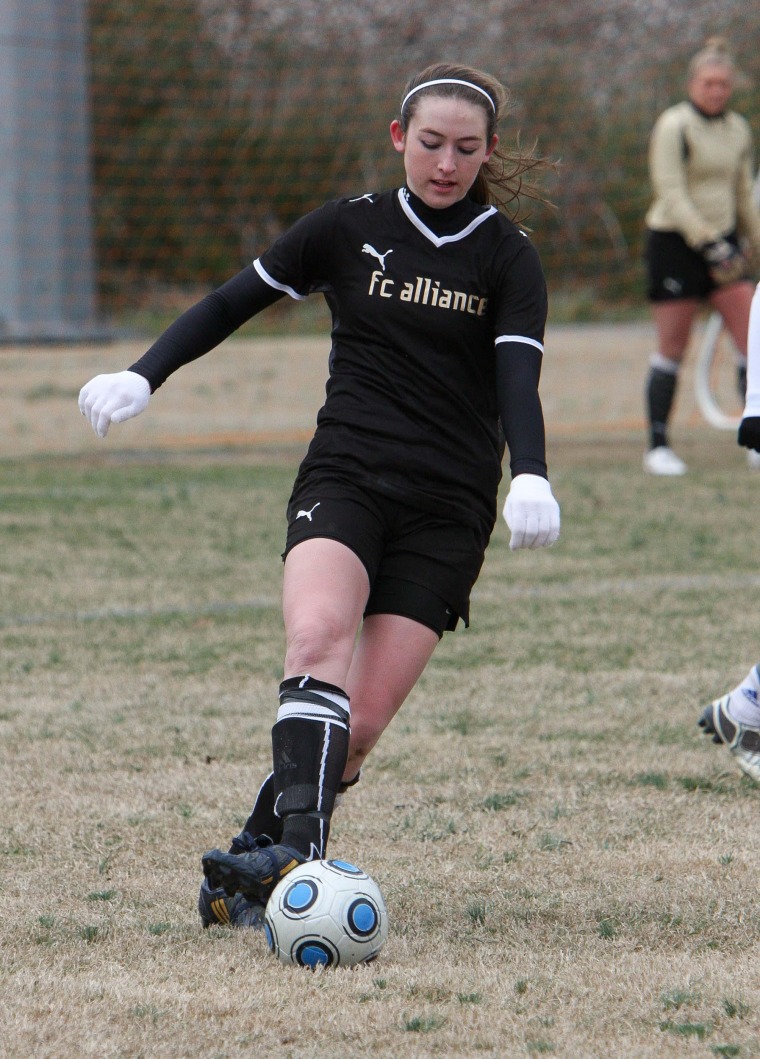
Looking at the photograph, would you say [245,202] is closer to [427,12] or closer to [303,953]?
[427,12]

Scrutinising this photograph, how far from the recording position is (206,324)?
322 centimetres

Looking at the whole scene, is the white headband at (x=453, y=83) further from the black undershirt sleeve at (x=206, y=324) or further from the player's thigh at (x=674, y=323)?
the player's thigh at (x=674, y=323)

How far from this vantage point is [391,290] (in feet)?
10.5

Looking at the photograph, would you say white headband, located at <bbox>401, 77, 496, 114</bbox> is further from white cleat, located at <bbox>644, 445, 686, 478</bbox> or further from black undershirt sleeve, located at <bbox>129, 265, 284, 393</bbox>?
white cleat, located at <bbox>644, 445, 686, 478</bbox>

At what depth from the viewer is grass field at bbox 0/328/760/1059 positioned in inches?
97.3

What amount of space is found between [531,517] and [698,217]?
626cm

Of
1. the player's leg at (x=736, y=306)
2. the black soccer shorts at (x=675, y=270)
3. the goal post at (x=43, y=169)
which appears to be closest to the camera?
the player's leg at (x=736, y=306)

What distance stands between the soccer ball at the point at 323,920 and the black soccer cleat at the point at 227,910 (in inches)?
5.2

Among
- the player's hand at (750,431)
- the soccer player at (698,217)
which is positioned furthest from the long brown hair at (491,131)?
the soccer player at (698,217)

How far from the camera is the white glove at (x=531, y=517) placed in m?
2.85

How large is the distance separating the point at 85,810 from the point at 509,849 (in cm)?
99

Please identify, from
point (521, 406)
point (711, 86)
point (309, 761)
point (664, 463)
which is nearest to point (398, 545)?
point (521, 406)

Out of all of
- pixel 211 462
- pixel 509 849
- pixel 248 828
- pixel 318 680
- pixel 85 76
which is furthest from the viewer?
pixel 85 76

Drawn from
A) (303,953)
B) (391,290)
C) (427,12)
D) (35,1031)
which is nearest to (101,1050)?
(35,1031)
